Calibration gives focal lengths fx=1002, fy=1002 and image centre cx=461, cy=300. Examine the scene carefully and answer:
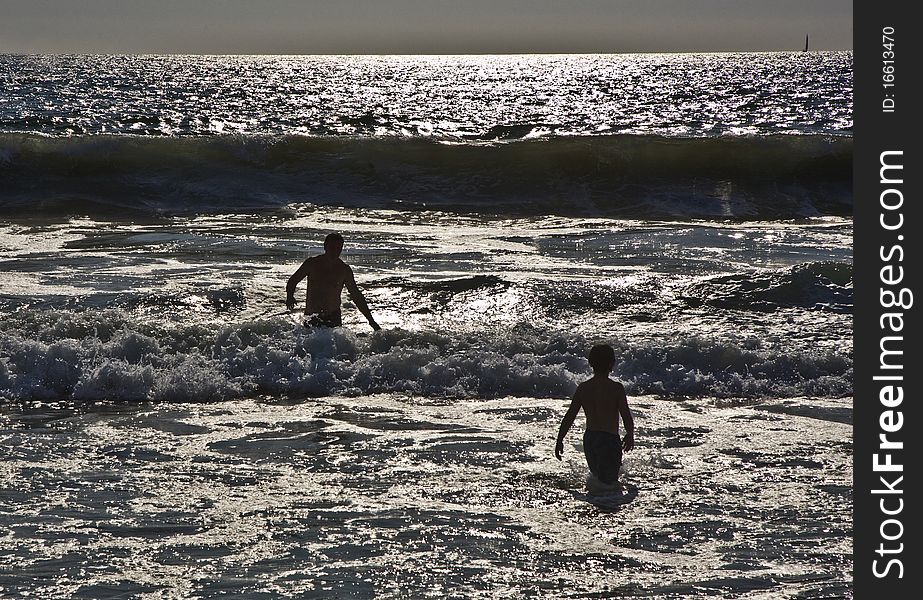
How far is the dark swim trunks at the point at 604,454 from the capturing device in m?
6.59

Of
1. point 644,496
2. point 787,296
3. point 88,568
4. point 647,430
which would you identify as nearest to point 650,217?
point 787,296

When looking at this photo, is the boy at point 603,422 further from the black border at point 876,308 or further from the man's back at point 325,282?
the man's back at point 325,282

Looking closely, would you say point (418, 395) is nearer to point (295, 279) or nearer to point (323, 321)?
point (323, 321)

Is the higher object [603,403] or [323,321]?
[323,321]

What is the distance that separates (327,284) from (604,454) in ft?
14.8

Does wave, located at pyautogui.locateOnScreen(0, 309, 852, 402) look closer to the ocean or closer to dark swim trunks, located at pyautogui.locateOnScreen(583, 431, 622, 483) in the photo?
the ocean

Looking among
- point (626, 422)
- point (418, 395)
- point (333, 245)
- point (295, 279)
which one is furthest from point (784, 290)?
point (626, 422)

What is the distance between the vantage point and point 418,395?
357 inches

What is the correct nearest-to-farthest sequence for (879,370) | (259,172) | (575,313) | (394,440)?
(879,370)
(394,440)
(575,313)
(259,172)

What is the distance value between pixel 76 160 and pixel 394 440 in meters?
19.2

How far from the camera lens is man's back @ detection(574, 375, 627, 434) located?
21.9 feet

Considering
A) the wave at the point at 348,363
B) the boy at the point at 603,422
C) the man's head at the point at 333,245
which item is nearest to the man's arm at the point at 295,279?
the man's head at the point at 333,245

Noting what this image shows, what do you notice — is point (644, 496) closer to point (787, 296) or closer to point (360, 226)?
point (787, 296)

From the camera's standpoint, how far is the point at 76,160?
24109 mm
